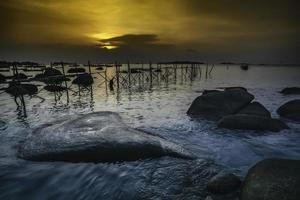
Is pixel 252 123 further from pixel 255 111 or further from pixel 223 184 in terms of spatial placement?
pixel 223 184

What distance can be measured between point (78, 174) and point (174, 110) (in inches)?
544

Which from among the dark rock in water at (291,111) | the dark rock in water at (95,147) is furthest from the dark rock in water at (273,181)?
the dark rock in water at (291,111)

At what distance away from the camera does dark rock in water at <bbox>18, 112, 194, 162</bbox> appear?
31.4 ft

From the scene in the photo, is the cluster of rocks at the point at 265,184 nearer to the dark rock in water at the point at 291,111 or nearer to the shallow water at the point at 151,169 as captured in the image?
the shallow water at the point at 151,169

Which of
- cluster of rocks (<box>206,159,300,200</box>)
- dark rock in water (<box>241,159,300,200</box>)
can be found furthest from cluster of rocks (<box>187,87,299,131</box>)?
dark rock in water (<box>241,159,300,200</box>)

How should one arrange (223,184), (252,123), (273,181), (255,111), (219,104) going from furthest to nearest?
(219,104) → (255,111) → (252,123) → (223,184) → (273,181)

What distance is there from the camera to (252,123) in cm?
1399

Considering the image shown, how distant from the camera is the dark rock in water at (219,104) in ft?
57.6

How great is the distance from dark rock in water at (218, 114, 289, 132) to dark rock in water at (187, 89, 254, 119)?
251 cm

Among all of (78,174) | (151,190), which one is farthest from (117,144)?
(151,190)

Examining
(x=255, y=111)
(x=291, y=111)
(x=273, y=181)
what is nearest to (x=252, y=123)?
(x=255, y=111)

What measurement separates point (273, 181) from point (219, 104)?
12.4 metres

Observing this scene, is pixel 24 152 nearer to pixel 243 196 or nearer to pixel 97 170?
pixel 97 170

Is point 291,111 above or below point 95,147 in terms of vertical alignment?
below
